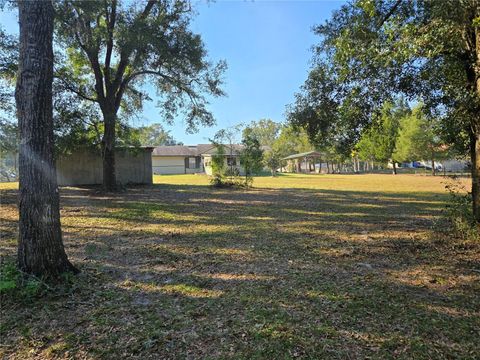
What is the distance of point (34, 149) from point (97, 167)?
14.3 meters

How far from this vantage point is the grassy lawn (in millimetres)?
2584

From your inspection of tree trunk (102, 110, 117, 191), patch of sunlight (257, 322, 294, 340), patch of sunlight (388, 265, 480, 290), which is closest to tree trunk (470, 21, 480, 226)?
patch of sunlight (388, 265, 480, 290)

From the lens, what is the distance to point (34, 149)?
358cm

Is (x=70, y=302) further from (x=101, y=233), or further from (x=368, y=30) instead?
(x=368, y=30)

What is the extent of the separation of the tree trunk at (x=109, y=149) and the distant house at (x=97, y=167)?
2.72 m

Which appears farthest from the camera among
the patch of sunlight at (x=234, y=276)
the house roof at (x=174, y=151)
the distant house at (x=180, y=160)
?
the house roof at (x=174, y=151)

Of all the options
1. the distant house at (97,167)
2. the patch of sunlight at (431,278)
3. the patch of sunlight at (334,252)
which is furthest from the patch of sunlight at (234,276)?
the distant house at (97,167)

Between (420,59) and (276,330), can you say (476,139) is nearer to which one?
(420,59)

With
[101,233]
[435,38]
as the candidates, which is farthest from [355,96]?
[101,233]

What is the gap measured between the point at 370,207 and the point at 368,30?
6.23 m

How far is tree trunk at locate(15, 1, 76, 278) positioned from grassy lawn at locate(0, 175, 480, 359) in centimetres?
52

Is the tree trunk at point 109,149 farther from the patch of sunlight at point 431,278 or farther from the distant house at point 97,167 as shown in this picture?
the patch of sunlight at point 431,278

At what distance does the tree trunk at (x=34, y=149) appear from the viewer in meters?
3.57

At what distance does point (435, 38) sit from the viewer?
167 inches
